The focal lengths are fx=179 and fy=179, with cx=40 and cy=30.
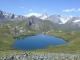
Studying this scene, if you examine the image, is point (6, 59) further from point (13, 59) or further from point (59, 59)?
point (59, 59)

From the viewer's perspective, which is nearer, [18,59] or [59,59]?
[18,59]

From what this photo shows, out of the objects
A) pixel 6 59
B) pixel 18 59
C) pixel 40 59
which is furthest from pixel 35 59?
pixel 6 59

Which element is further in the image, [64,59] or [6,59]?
[64,59]

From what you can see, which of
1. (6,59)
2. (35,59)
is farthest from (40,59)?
(6,59)

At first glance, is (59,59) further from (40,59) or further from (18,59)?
(18,59)

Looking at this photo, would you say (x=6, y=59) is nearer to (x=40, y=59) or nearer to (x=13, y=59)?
(x=13, y=59)

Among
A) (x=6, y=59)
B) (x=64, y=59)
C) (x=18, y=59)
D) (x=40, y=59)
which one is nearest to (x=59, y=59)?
(x=64, y=59)
